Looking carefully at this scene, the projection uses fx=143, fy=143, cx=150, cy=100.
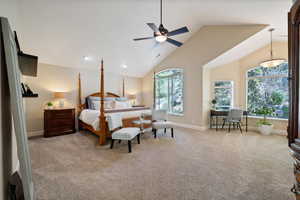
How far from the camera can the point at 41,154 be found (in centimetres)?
313

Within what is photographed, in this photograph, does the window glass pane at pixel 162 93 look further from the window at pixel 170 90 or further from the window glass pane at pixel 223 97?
the window glass pane at pixel 223 97

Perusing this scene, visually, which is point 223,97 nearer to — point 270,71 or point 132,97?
point 270,71

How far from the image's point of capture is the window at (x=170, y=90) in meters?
6.40

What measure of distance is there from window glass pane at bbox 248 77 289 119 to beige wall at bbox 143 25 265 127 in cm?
174

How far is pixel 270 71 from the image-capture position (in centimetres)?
516

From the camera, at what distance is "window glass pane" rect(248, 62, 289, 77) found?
4.91 m

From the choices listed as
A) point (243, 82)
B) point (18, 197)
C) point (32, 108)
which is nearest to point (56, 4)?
point (32, 108)

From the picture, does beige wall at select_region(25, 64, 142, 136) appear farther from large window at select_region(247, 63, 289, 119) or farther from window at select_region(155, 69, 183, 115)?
large window at select_region(247, 63, 289, 119)

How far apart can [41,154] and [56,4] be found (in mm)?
3351

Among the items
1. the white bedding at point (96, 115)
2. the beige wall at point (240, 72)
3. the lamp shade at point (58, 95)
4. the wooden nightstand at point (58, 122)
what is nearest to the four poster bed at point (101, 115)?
the white bedding at point (96, 115)

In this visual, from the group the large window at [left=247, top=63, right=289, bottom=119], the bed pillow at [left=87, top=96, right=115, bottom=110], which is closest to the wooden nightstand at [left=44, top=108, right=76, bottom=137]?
the bed pillow at [left=87, top=96, right=115, bottom=110]

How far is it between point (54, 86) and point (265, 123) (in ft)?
24.5

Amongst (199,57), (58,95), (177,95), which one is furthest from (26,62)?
(177,95)

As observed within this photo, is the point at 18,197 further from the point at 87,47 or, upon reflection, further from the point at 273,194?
the point at 87,47
